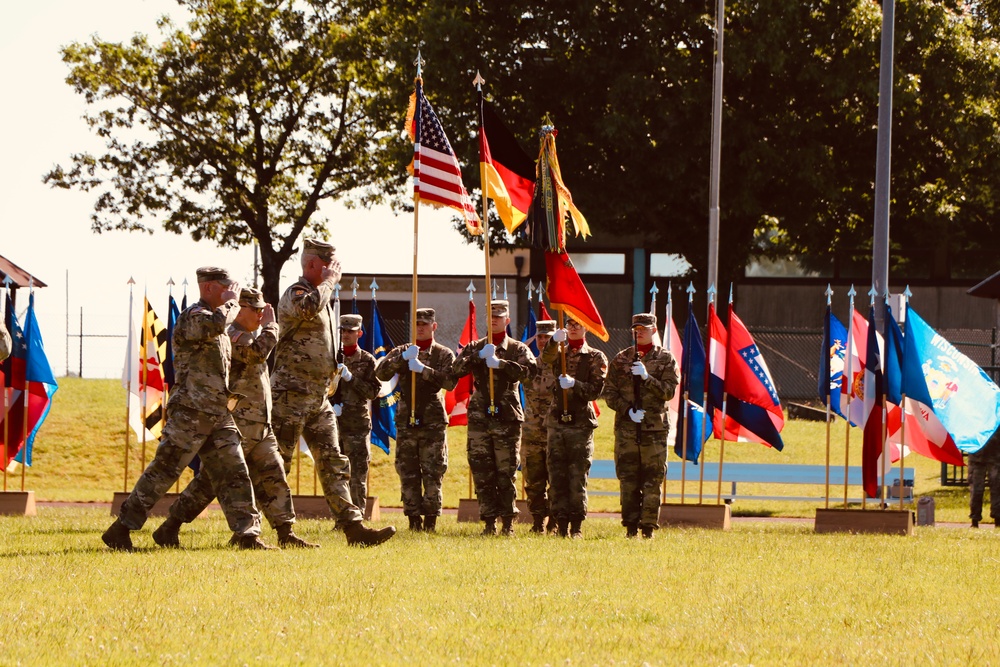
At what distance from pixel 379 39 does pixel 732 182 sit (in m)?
12.9

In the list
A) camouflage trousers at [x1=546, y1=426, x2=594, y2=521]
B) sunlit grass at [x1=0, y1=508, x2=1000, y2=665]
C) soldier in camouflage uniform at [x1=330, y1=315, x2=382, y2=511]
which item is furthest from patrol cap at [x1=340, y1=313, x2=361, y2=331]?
sunlit grass at [x1=0, y1=508, x2=1000, y2=665]

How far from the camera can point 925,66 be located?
108ft

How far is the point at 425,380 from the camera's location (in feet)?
45.4

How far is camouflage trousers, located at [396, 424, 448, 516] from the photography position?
13844mm

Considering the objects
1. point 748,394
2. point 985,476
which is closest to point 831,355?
point 748,394

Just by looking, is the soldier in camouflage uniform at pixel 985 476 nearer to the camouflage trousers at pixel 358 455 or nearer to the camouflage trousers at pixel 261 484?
→ the camouflage trousers at pixel 358 455

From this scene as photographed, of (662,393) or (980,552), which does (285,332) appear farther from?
(980,552)

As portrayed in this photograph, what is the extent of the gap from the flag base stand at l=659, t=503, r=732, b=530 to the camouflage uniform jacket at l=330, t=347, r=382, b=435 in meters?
3.48

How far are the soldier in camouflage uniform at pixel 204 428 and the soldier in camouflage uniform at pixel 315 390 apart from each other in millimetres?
726

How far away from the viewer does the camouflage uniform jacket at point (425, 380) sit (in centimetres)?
1372

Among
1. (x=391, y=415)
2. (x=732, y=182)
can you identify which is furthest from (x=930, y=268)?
(x=391, y=415)

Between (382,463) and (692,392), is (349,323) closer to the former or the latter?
(692,392)

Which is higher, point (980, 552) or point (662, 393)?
point (662, 393)

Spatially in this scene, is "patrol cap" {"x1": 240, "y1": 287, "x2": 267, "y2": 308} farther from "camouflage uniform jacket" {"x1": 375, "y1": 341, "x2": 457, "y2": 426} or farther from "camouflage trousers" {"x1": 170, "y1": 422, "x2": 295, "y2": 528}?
"camouflage uniform jacket" {"x1": 375, "y1": 341, "x2": 457, "y2": 426}
